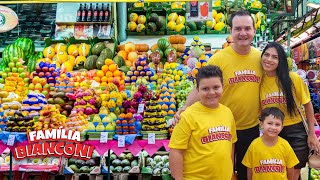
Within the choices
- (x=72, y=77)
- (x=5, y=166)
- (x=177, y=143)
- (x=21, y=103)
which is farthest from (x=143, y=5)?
(x=177, y=143)

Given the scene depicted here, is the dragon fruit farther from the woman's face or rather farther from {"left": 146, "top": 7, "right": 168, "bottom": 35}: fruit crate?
{"left": 146, "top": 7, "right": 168, "bottom": 35}: fruit crate

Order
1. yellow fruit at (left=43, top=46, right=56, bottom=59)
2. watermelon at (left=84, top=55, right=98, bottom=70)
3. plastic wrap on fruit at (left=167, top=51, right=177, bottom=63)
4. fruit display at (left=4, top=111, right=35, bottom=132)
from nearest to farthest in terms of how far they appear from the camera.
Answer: fruit display at (left=4, top=111, right=35, bottom=132) → plastic wrap on fruit at (left=167, top=51, right=177, bottom=63) → watermelon at (left=84, top=55, right=98, bottom=70) → yellow fruit at (left=43, top=46, right=56, bottom=59)

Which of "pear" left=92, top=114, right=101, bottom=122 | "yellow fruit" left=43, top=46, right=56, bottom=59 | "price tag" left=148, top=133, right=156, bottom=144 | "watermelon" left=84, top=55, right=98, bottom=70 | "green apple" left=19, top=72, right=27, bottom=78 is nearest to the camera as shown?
"price tag" left=148, top=133, right=156, bottom=144

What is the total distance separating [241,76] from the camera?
3291 mm

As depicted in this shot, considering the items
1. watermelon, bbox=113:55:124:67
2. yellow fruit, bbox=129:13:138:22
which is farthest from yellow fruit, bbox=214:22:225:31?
watermelon, bbox=113:55:124:67

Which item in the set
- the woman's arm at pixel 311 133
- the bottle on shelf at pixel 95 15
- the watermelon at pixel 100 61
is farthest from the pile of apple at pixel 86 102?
the bottle on shelf at pixel 95 15

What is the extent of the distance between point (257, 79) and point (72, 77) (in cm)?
340

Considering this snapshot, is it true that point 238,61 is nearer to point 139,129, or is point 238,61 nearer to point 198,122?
point 198,122

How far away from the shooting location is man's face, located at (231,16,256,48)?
3.20 metres

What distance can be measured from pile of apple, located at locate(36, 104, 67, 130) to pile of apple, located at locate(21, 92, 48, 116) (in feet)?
0.24

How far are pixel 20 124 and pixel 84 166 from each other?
1.02m

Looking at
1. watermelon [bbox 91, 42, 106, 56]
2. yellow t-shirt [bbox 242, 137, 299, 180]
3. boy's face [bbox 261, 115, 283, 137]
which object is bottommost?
yellow t-shirt [bbox 242, 137, 299, 180]

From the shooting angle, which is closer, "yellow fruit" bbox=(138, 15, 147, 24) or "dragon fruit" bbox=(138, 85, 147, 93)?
"dragon fruit" bbox=(138, 85, 147, 93)

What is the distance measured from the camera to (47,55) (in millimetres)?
7438
